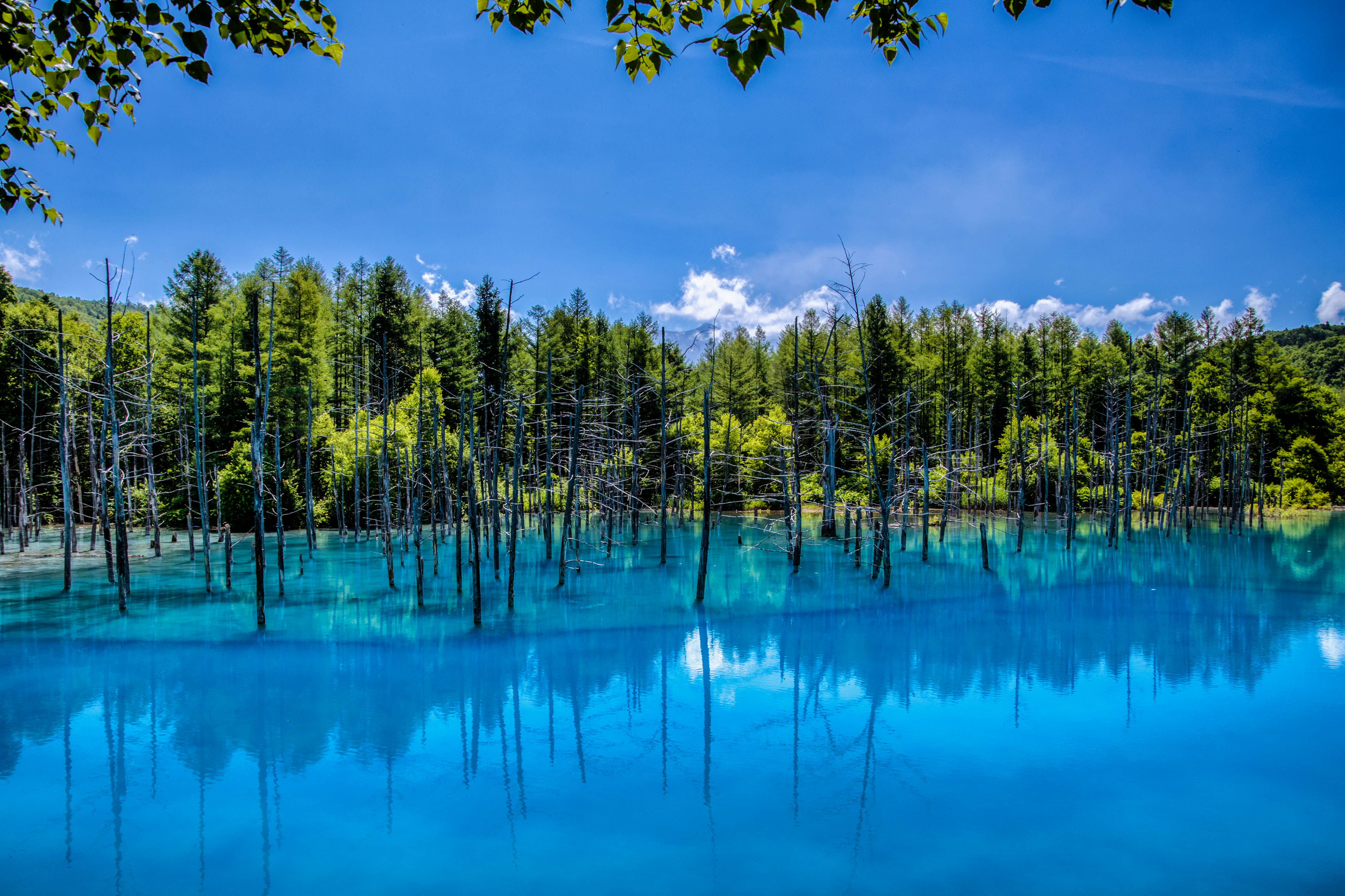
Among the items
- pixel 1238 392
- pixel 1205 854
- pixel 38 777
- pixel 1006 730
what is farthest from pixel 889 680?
pixel 1238 392

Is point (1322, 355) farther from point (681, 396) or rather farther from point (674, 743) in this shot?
point (674, 743)

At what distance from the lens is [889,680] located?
13086 mm

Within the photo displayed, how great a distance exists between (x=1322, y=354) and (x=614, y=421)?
87095mm

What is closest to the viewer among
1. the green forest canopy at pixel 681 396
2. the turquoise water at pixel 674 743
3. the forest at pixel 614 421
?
the turquoise water at pixel 674 743

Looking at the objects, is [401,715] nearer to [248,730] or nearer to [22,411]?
[248,730]

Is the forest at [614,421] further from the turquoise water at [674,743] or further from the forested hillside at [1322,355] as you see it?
the forested hillside at [1322,355]

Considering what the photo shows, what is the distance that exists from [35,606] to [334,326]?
2774 cm

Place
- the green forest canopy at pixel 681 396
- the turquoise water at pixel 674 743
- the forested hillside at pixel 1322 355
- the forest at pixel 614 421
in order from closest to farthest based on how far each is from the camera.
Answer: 1. the turquoise water at pixel 674 743
2. the forest at pixel 614 421
3. the green forest canopy at pixel 681 396
4. the forested hillside at pixel 1322 355

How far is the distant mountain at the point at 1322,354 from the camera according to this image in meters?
73.1

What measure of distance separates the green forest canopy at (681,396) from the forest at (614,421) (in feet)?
0.80

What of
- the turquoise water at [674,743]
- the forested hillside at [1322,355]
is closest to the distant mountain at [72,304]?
the turquoise water at [674,743]

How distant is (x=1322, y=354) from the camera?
8181 cm

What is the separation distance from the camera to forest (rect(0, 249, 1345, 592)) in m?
25.7

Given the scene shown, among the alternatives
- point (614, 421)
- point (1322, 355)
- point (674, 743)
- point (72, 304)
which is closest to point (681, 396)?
point (614, 421)
